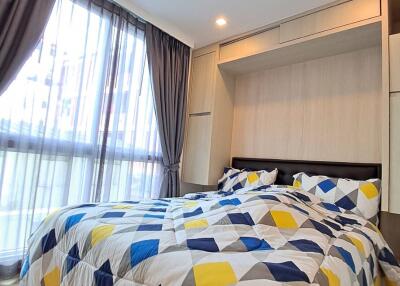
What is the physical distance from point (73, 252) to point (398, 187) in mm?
2058

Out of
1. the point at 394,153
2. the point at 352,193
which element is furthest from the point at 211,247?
the point at 394,153

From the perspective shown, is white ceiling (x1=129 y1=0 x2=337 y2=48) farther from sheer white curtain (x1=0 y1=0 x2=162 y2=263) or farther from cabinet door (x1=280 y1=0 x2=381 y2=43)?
sheer white curtain (x1=0 y1=0 x2=162 y2=263)

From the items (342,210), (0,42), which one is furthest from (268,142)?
(0,42)

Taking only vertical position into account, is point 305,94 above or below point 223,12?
below

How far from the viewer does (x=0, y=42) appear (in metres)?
1.79

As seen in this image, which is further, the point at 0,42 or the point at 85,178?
the point at 85,178

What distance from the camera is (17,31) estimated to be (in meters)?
1.88

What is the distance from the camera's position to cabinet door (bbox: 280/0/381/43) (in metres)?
2.08

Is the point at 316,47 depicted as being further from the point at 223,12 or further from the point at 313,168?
the point at 313,168

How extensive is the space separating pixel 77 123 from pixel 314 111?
2.19m

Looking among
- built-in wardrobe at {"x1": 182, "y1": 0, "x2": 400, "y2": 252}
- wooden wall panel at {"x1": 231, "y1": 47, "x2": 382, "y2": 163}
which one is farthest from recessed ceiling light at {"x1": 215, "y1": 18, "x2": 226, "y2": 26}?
wooden wall panel at {"x1": 231, "y1": 47, "x2": 382, "y2": 163}

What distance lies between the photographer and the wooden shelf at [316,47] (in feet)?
7.09

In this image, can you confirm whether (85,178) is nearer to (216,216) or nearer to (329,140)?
(216,216)

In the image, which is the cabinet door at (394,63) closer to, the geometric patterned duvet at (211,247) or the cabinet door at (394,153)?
the cabinet door at (394,153)
